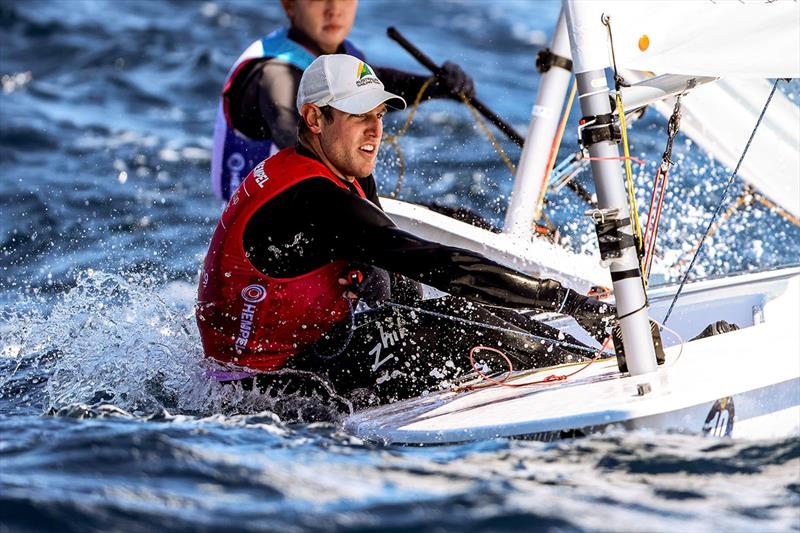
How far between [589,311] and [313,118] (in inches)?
32.9

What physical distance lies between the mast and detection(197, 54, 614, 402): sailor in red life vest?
0.72 ft

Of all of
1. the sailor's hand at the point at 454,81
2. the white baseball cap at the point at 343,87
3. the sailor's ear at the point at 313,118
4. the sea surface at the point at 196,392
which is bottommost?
the sea surface at the point at 196,392

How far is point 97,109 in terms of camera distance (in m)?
8.12

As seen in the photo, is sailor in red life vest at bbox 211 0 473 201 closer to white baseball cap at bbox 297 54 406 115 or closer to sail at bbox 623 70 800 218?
sail at bbox 623 70 800 218

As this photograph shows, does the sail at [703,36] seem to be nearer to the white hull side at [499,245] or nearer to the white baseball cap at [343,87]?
the white baseball cap at [343,87]

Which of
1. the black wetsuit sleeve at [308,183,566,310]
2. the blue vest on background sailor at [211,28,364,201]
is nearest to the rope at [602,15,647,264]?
the black wetsuit sleeve at [308,183,566,310]

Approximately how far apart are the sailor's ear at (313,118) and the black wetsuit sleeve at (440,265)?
0.25 metres

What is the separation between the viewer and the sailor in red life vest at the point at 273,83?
423 cm

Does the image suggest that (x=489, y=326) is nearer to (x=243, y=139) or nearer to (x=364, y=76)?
(x=364, y=76)

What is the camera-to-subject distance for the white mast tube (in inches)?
162

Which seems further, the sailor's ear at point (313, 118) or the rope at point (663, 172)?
the sailor's ear at point (313, 118)

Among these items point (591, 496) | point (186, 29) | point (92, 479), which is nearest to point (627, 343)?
point (591, 496)

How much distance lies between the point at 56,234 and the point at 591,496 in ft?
12.8

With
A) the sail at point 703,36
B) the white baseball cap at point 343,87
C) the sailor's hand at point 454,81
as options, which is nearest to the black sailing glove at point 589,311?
the sail at point 703,36
